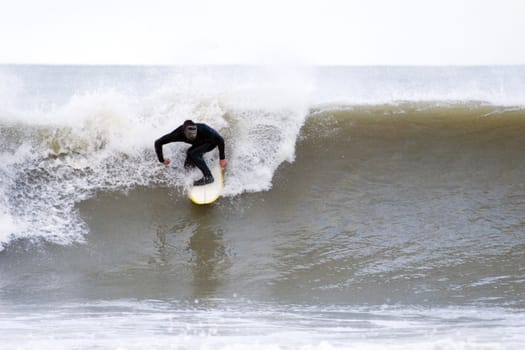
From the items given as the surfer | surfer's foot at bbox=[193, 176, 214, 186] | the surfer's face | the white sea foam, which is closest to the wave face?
the white sea foam

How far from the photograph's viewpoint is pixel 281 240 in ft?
20.8

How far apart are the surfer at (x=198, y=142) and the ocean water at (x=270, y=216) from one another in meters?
0.38

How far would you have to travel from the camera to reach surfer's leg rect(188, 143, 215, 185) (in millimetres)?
7020

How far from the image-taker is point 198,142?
23.1 ft

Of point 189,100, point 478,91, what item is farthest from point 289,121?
point 478,91

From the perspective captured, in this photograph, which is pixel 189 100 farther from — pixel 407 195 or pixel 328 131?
pixel 407 195

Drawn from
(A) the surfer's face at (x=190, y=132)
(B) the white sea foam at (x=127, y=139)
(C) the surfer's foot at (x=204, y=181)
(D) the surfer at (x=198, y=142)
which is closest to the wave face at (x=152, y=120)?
(B) the white sea foam at (x=127, y=139)

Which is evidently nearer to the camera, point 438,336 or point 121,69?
point 438,336

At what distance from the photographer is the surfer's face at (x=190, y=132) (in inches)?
265

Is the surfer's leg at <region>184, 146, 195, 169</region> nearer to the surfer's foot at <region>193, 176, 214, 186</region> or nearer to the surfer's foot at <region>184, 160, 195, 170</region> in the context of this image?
the surfer's foot at <region>184, 160, 195, 170</region>

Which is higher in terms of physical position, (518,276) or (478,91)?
(478,91)

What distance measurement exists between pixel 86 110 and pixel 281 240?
144 inches

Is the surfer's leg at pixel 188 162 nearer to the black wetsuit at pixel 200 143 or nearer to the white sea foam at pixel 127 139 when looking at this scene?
the black wetsuit at pixel 200 143

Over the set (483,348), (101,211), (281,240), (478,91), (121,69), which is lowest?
(483,348)
